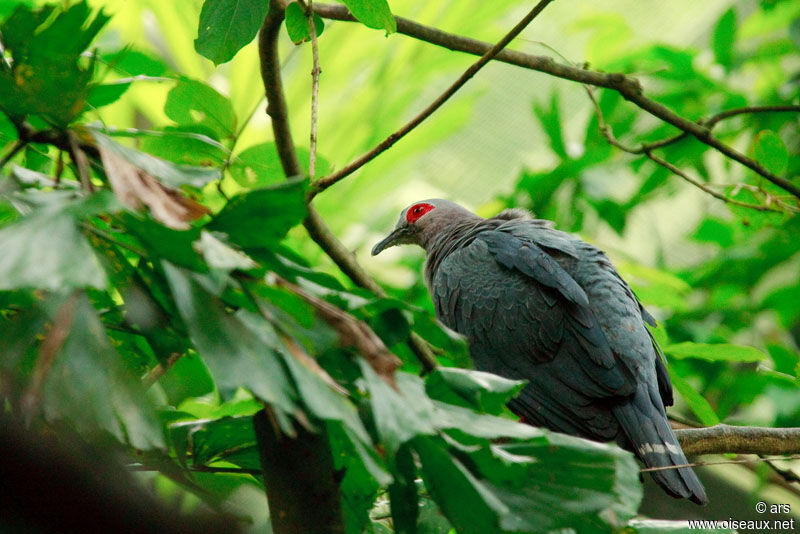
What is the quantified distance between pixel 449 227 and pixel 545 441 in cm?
206

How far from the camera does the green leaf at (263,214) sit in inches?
38.2

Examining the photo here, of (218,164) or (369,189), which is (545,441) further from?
(369,189)

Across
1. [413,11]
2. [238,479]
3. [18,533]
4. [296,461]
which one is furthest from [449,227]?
[18,533]

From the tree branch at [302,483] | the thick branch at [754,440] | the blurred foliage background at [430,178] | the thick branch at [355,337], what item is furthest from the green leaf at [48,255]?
the thick branch at [754,440]

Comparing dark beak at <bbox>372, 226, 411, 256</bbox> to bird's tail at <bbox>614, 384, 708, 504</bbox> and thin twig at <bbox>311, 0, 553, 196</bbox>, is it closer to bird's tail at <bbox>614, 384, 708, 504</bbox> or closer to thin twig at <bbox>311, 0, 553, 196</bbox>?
bird's tail at <bbox>614, 384, 708, 504</bbox>

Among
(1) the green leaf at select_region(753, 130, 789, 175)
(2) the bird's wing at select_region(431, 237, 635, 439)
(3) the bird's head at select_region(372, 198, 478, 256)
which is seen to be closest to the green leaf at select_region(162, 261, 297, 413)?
(2) the bird's wing at select_region(431, 237, 635, 439)

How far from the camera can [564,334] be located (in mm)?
2369

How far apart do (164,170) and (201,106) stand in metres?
0.84

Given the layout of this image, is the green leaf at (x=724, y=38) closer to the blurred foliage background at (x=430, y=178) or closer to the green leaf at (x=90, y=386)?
the blurred foliage background at (x=430, y=178)

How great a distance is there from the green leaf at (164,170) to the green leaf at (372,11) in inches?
25.8

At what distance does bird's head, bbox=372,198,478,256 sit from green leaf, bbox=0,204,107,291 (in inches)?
94.5

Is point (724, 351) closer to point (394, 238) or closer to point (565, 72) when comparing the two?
point (565, 72)

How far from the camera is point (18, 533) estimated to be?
23.9 inches

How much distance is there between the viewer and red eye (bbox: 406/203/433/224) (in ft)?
10.7
